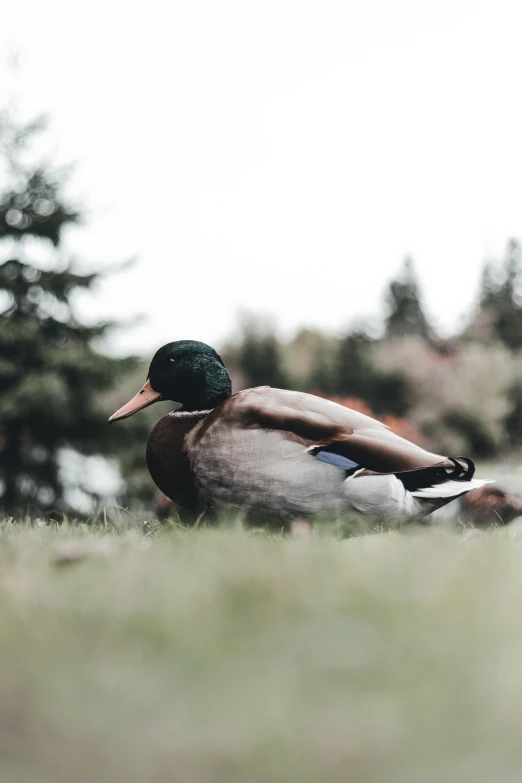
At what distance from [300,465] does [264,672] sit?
5.63 ft

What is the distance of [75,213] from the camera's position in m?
15.8

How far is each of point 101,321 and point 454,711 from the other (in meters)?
14.8

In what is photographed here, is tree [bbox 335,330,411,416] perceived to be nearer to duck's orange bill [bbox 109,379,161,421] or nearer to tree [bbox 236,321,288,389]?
tree [bbox 236,321,288,389]

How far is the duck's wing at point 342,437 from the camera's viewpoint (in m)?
3.23

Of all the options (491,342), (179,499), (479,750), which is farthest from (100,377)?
(491,342)

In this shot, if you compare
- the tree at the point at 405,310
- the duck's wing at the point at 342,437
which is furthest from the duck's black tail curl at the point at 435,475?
the tree at the point at 405,310

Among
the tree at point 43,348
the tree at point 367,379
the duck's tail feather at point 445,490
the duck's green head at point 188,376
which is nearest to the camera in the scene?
the duck's tail feather at point 445,490

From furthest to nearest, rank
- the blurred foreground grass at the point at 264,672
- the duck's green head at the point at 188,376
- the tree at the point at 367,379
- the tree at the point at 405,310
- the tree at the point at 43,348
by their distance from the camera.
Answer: the tree at the point at 405,310 → the tree at the point at 367,379 → the tree at the point at 43,348 → the duck's green head at the point at 188,376 → the blurred foreground grass at the point at 264,672

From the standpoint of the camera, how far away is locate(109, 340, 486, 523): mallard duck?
3215 mm

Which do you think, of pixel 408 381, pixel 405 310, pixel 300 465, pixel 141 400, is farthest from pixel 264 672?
pixel 405 310

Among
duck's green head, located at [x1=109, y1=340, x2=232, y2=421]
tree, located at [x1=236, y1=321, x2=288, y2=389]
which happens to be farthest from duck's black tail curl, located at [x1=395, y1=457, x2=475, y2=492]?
tree, located at [x1=236, y1=321, x2=288, y2=389]

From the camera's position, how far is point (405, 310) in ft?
151

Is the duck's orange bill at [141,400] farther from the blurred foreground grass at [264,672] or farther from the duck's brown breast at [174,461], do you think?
the blurred foreground grass at [264,672]

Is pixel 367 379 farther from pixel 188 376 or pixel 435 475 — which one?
pixel 435 475
